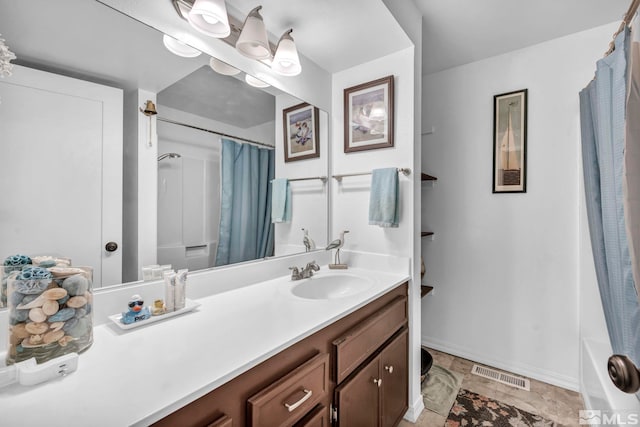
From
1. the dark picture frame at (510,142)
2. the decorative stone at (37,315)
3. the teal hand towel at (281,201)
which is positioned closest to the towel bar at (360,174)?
the teal hand towel at (281,201)

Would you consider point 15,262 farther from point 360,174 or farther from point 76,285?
point 360,174

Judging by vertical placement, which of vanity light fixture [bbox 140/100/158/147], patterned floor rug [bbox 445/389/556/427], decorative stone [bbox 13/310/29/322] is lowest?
patterned floor rug [bbox 445/389/556/427]

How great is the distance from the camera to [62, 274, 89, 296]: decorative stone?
67 cm

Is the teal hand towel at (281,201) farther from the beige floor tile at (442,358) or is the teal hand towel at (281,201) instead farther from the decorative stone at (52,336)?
the beige floor tile at (442,358)

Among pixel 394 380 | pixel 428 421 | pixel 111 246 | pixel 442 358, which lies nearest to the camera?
pixel 111 246

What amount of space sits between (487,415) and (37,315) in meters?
2.16

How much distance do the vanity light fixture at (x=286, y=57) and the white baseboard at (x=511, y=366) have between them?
2368 mm

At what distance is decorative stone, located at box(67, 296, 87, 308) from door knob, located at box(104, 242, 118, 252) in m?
0.32

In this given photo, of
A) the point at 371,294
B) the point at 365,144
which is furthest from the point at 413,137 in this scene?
the point at 371,294

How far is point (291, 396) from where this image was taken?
2.65 feet

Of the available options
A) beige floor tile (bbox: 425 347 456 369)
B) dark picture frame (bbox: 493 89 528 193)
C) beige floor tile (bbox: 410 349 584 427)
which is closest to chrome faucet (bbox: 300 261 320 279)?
beige floor tile (bbox: 410 349 584 427)

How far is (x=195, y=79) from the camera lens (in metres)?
1.22

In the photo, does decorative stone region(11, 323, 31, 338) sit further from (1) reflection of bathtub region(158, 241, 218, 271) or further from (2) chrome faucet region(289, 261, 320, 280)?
(2) chrome faucet region(289, 261, 320, 280)

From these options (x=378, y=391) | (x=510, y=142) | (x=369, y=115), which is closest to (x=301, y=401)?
(x=378, y=391)
